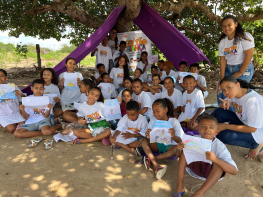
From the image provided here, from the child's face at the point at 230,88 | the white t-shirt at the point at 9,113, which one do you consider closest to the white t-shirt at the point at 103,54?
the white t-shirt at the point at 9,113

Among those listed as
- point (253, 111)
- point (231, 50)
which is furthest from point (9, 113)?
point (231, 50)

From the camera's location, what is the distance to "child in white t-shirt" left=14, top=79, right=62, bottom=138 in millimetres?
3143

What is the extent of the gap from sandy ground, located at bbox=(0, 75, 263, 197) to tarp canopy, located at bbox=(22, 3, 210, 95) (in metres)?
1.92

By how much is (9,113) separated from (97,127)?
1.62 m

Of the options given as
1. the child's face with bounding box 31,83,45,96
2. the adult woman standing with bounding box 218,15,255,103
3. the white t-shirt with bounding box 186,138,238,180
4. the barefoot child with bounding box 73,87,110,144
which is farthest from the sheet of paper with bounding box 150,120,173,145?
the child's face with bounding box 31,83,45,96

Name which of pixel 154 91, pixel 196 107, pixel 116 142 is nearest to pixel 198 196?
pixel 116 142

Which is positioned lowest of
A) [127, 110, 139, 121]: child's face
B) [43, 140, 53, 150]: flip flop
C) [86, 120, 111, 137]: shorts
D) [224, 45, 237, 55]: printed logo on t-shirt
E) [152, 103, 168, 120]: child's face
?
[43, 140, 53, 150]: flip flop

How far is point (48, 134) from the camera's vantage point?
3.18 meters

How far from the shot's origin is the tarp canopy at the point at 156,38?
3.89m

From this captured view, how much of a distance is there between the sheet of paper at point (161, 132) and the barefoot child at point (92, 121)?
2.89ft

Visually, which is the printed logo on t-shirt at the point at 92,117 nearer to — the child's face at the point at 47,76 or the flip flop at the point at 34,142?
the flip flop at the point at 34,142

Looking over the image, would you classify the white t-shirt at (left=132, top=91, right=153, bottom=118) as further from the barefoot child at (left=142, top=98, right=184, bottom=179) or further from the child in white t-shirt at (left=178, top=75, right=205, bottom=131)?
the barefoot child at (left=142, top=98, right=184, bottom=179)

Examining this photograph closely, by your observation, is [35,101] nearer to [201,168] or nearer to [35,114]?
[35,114]

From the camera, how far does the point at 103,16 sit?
587cm
